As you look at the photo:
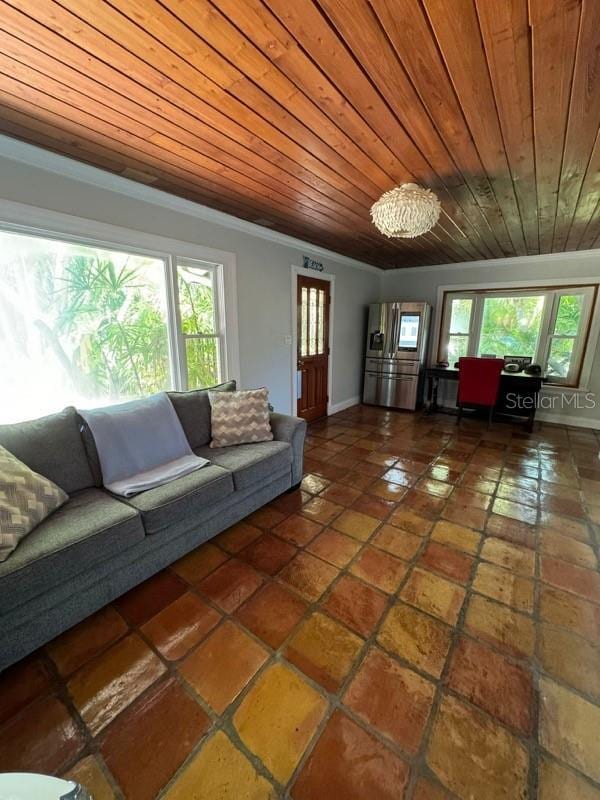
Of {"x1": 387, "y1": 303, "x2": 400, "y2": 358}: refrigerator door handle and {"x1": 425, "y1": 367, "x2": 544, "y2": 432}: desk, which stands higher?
{"x1": 387, "y1": 303, "x2": 400, "y2": 358}: refrigerator door handle

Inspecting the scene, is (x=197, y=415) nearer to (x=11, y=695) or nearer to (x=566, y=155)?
(x=11, y=695)

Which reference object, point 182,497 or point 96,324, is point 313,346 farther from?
point 182,497

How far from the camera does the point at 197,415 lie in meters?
2.50

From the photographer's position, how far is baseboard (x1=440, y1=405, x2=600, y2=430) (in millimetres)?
4427

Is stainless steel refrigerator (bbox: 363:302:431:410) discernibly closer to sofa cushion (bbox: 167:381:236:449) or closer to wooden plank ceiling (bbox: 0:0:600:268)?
wooden plank ceiling (bbox: 0:0:600:268)

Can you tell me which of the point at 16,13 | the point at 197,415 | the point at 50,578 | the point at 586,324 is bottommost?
the point at 50,578

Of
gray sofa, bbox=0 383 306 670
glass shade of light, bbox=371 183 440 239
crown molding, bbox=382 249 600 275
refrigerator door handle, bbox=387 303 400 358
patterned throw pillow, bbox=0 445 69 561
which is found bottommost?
gray sofa, bbox=0 383 306 670

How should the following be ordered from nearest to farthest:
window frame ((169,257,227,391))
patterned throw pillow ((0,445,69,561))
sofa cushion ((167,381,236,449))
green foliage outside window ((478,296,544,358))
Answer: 1. patterned throw pillow ((0,445,69,561))
2. sofa cushion ((167,381,236,449))
3. window frame ((169,257,227,391))
4. green foliage outside window ((478,296,544,358))

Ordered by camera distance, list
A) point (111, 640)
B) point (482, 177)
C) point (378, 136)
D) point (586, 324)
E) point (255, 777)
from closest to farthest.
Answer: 1. point (255, 777)
2. point (111, 640)
3. point (378, 136)
4. point (482, 177)
5. point (586, 324)

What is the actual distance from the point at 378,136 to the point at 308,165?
490 mm

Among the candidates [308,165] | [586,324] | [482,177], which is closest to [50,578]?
[308,165]

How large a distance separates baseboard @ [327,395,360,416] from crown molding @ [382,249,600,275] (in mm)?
2341

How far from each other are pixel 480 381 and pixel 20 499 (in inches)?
185

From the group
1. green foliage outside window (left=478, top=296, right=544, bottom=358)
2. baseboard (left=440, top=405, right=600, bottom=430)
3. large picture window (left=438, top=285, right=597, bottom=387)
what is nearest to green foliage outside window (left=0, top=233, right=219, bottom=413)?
large picture window (left=438, top=285, right=597, bottom=387)
